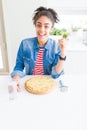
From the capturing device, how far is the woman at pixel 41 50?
155 cm

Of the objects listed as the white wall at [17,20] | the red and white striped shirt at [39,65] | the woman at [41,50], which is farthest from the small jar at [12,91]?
the white wall at [17,20]

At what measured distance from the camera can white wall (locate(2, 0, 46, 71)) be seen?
2271 millimetres

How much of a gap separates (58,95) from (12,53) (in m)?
1.37

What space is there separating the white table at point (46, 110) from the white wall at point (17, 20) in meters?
1.14

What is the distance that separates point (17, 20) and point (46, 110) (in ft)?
4.88

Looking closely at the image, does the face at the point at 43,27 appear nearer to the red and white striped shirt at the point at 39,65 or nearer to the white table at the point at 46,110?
the red and white striped shirt at the point at 39,65

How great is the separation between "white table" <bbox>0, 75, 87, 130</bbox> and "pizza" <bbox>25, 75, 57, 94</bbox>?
3cm

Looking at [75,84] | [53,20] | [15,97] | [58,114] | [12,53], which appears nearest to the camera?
[58,114]

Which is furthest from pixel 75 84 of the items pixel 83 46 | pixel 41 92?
pixel 83 46

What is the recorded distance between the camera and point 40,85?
1347 millimetres

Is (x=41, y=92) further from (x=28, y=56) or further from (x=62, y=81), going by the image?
(x=28, y=56)

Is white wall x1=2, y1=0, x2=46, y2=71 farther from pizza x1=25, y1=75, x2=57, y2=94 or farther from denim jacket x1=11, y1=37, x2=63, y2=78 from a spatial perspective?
pizza x1=25, y1=75, x2=57, y2=94

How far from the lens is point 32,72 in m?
1.67

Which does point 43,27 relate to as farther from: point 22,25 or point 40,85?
point 22,25
